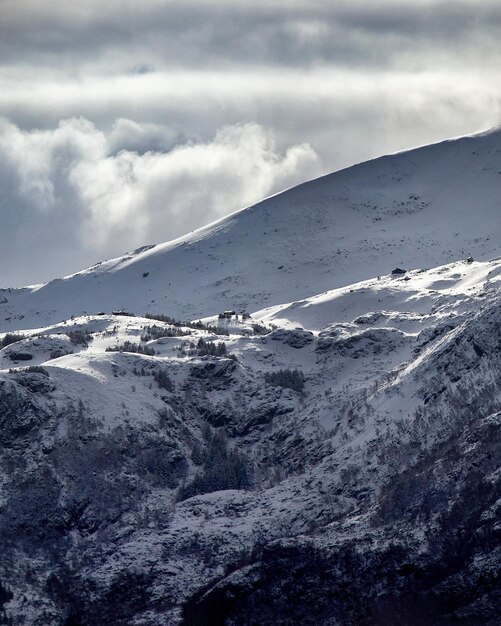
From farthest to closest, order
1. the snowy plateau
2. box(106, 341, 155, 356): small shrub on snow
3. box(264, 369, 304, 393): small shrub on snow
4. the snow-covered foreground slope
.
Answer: box(106, 341, 155, 356): small shrub on snow, box(264, 369, 304, 393): small shrub on snow, the snow-covered foreground slope, the snowy plateau

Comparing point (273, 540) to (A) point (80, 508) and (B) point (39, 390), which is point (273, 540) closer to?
(A) point (80, 508)

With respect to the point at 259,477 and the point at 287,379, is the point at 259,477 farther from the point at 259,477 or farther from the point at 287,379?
the point at 287,379

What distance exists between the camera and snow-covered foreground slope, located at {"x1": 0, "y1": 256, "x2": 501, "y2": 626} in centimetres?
12481

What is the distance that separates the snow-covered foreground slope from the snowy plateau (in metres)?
0.21

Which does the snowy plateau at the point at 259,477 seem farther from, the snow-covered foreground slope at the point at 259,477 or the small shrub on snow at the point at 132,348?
the small shrub on snow at the point at 132,348

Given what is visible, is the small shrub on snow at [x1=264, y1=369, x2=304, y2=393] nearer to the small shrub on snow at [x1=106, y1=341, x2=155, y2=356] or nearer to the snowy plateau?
the snowy plateau

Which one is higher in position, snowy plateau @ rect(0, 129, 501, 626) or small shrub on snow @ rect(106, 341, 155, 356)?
small shrub on snow @ rect(106, 341, 155, 356)

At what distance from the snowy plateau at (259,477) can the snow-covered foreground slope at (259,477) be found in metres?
0.21

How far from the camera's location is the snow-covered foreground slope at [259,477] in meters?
125

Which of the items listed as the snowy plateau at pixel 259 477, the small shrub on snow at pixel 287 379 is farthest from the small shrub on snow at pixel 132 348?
the small shrub on snow at pixel 287 379

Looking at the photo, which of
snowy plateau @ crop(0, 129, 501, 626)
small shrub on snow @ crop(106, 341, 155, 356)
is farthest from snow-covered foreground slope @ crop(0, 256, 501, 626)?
small shrub on snow @ crop(106, 341, 155, 356)

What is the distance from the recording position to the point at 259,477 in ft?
522

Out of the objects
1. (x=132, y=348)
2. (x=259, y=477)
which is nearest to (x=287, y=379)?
(x=259, y=477)

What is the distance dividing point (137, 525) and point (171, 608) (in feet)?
57.3
